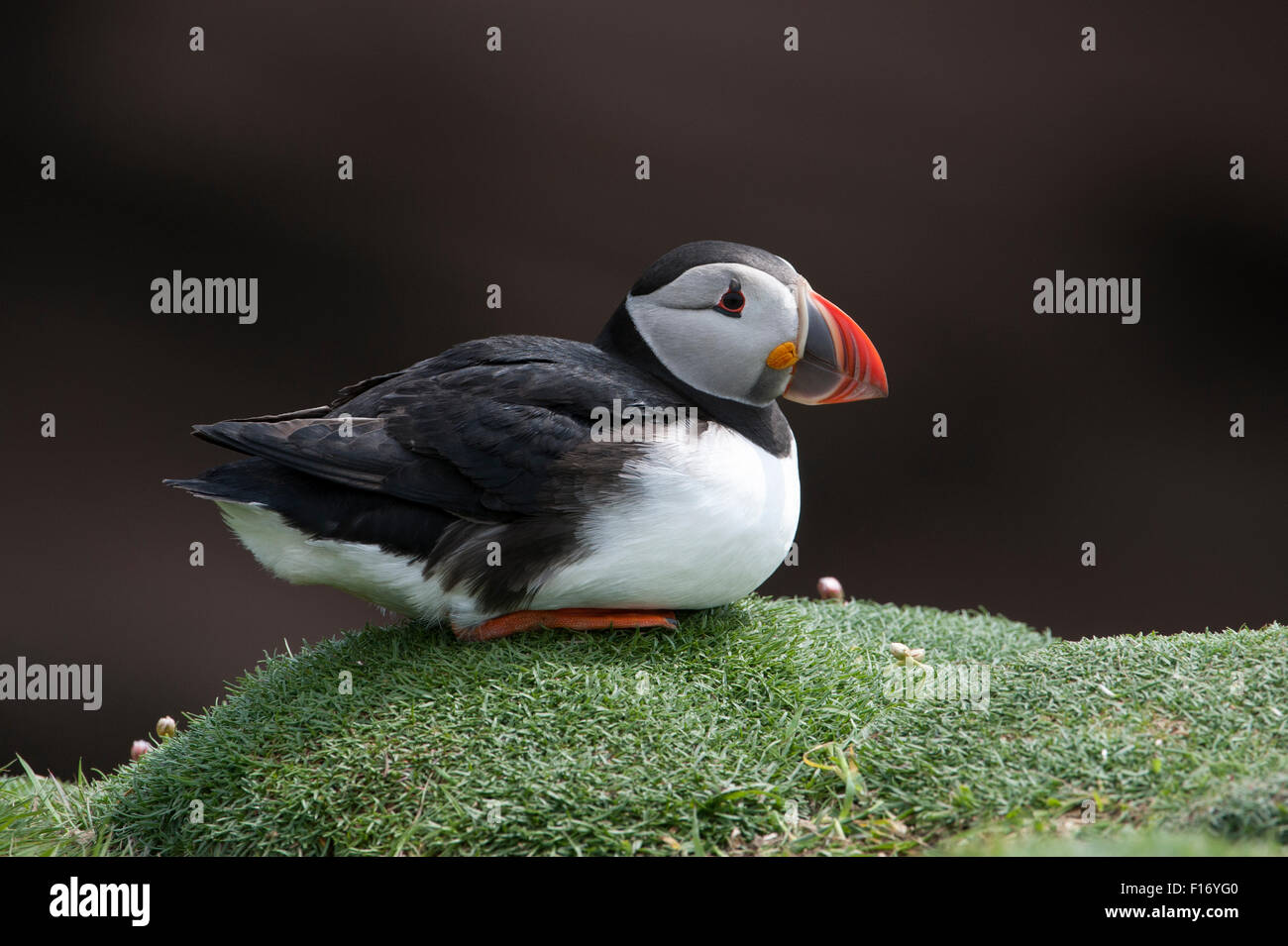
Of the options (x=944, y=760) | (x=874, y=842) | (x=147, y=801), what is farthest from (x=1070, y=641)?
(x=147, y=801)

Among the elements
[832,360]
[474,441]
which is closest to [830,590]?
[832,360]

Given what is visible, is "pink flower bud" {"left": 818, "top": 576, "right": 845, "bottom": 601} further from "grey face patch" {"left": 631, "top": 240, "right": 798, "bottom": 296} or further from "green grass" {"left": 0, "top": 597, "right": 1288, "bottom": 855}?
"grey face patch" {"left": 631, "top": 240, "right": 798, "bottom": 296}

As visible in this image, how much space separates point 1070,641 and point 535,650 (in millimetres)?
1458

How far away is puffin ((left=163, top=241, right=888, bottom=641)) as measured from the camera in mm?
2832

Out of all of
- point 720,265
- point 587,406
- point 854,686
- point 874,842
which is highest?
point 720,265

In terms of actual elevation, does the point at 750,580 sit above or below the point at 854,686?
above

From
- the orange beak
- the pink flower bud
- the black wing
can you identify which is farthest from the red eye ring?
the pink flower bud

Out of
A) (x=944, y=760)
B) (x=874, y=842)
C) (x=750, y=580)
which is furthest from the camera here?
(x=750, y=580)

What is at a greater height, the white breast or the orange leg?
the white breast

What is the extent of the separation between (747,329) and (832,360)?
26cm

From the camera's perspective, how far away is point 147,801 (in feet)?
9.37

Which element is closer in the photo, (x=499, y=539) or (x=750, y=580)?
(x=499, y=539)

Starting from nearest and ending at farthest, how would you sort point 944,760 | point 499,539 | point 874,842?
point 874,842 < point 944,760 < point 499,539

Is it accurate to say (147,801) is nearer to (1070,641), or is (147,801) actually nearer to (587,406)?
(587,406)
